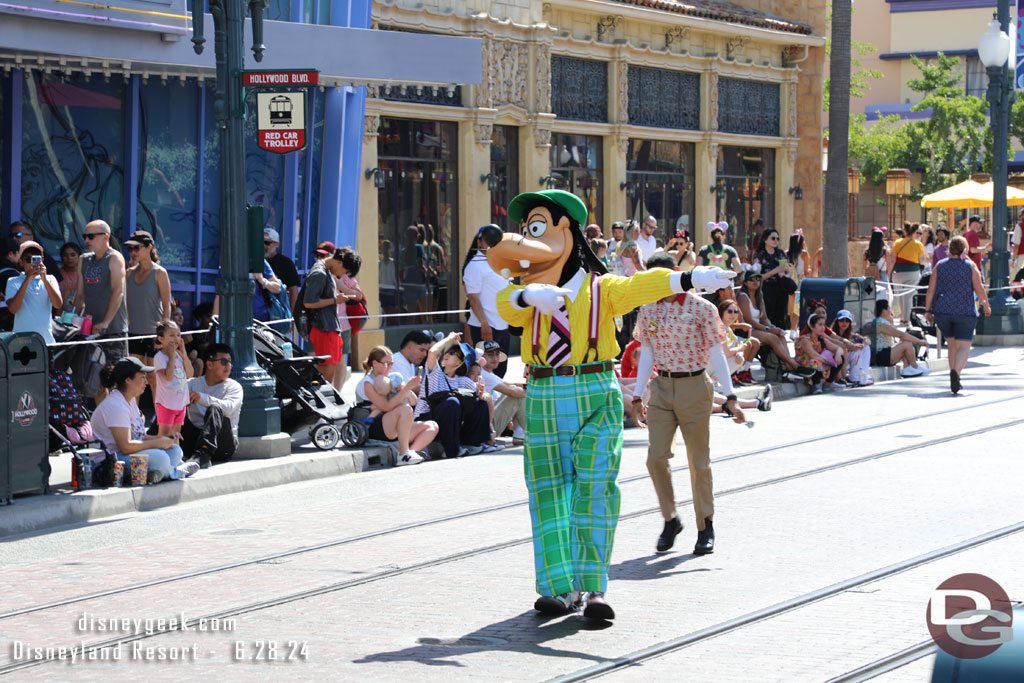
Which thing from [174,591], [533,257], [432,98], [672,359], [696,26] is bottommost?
[174,591]

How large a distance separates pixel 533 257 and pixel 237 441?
583cm

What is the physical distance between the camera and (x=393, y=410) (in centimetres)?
1341

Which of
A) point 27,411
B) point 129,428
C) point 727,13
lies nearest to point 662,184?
point 727,13

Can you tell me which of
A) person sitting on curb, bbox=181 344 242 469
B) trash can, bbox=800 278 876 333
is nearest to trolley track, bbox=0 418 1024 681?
person sitting on curb, bbox=181 344 242 469

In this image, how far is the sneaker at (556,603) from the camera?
24.4 feet

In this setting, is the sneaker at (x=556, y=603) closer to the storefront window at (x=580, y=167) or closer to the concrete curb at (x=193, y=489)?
the concrete curb at (x=193, y=489)

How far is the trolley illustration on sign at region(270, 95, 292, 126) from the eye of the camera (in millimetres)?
13680

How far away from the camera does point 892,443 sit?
13625 mm

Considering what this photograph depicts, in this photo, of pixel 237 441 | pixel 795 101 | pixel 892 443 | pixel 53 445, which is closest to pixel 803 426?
pixel 892 443

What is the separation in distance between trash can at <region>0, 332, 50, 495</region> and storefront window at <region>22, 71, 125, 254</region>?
603cm

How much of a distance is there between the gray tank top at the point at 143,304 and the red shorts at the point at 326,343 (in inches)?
72.9

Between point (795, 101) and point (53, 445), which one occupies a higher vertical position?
point (795, 101)

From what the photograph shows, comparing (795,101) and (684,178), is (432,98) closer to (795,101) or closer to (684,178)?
(684,178)

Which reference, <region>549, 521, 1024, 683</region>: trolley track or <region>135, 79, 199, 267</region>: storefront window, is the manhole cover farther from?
<region>135, 79, 199, 267</region>: storefront window
